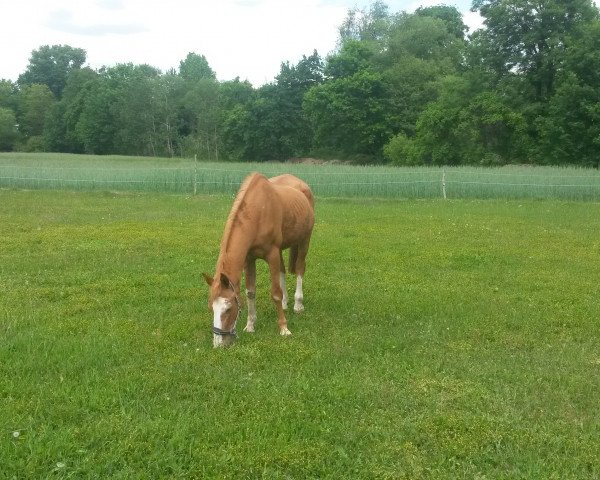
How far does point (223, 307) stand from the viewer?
5.53 meters

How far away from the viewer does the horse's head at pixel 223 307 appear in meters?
5.53

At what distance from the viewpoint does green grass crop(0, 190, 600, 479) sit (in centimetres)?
374

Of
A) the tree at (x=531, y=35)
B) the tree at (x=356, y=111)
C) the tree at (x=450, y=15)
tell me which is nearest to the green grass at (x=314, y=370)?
the tree at (x=531, y=35)

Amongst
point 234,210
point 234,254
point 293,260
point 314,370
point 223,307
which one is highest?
point 234,210

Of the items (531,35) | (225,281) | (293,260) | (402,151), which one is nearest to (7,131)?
(402,151)

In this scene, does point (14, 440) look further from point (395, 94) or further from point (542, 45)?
point (395, 94)

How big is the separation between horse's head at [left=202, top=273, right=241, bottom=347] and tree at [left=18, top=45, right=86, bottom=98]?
106m

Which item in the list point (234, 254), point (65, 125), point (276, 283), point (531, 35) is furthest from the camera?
point (65, 125)

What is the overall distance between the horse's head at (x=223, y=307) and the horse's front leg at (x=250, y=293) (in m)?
0.74

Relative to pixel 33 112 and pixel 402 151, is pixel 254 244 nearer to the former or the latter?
pixel 402 151

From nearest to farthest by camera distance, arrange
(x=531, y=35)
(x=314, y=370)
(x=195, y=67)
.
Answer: (x=314, y=370) < (x=531, y=35) < (x=195, y=67)

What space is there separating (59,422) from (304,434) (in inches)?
66.9

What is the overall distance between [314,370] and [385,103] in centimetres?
4583

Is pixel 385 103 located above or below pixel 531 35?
below
